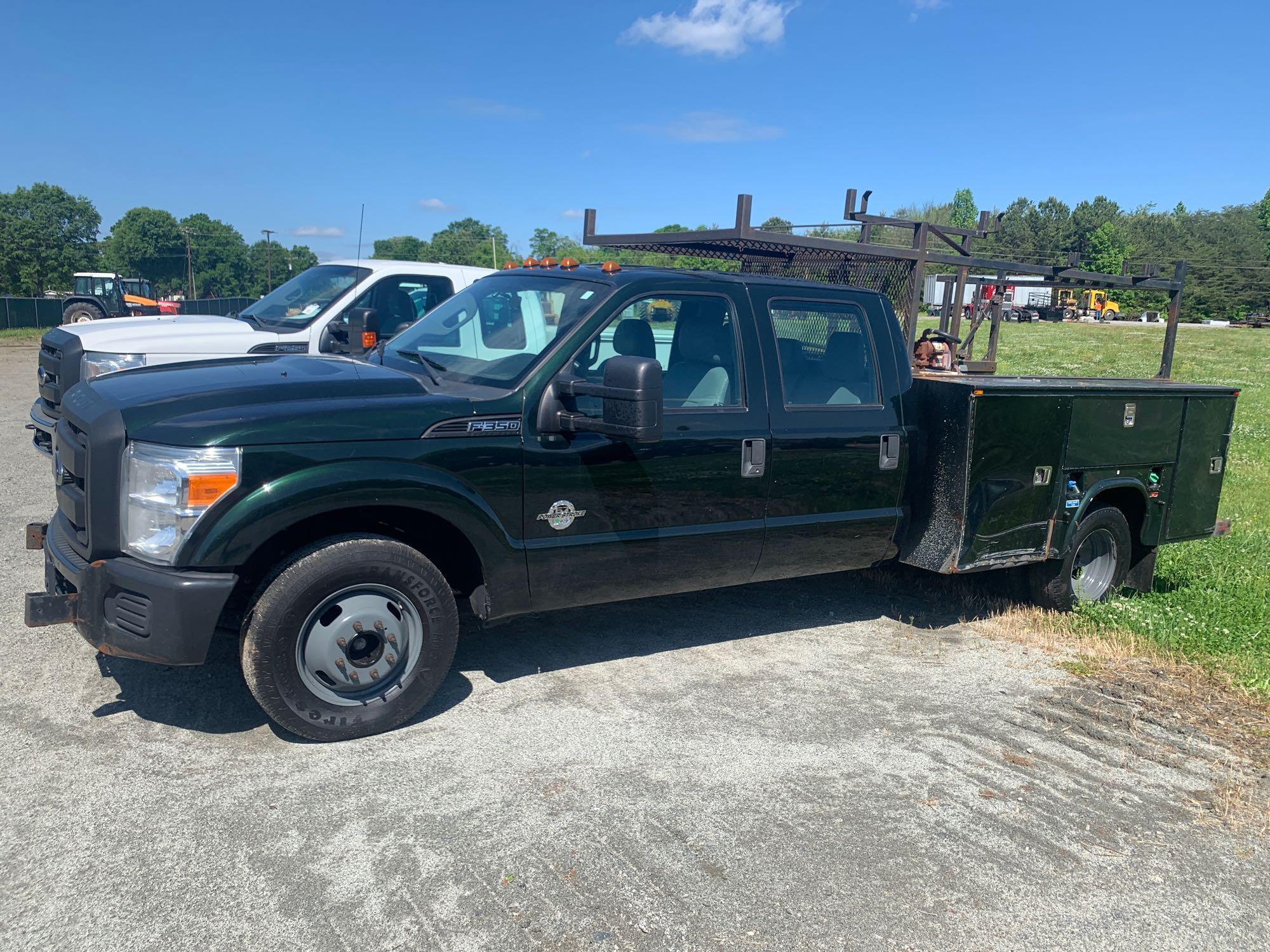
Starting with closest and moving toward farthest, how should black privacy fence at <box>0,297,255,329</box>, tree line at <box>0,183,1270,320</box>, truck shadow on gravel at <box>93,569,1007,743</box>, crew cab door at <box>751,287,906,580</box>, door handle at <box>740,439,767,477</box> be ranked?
truck shadow on gravel at <box>93,569,1007,743</box>
door handle at <box>740,439,767,477</box>
crew cab door at <box>751,287,906,580</box>
black privacy fence at <box>0,297,255,329</box>
tree line at <box>0,183,1270,320</box>

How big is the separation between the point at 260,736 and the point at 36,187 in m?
162

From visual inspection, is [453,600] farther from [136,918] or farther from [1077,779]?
[1077,779]

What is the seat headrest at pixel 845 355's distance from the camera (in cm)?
534

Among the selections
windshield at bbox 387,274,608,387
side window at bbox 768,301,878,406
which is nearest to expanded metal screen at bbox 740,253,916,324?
side window at bbox 768,301,878,406

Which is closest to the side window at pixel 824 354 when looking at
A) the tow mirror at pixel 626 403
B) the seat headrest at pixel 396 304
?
the tow mirror at pixel 626 403

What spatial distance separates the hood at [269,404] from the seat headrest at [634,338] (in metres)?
0.88

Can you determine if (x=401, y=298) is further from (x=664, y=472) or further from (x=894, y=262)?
(x=664, y=472)

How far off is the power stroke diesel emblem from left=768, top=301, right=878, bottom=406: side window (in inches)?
52.5

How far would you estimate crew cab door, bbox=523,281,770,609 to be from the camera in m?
4.38


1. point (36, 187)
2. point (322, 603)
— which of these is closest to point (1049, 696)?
point (322, 603)

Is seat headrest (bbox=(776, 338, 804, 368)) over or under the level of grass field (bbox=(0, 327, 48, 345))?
over

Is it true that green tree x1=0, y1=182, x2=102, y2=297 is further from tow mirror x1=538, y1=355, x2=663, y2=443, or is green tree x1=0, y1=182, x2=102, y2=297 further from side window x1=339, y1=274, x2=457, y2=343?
tow mirror x1=538, y1=355, x2=663, y2=443

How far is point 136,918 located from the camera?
9.44 ft

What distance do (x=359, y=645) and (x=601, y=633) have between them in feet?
5.78
